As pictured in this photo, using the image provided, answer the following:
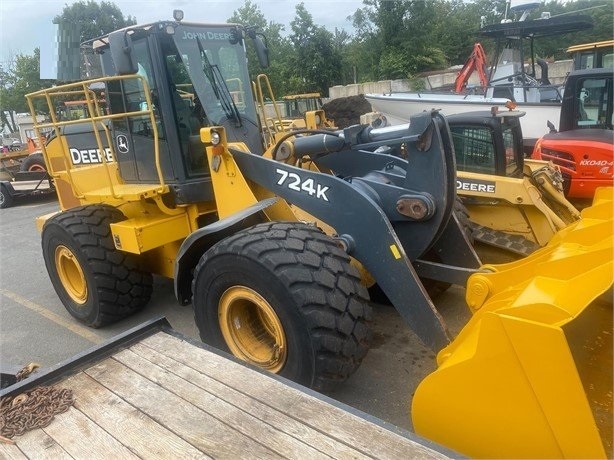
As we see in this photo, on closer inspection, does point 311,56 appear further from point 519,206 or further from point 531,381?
point 531,381

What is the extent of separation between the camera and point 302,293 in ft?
8.97

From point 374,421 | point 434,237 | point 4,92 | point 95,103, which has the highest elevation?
point 4,92

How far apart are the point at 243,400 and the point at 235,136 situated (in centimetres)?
258

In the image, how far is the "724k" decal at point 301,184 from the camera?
3.23 metres

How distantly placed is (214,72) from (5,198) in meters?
11.3

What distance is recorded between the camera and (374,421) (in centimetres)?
203

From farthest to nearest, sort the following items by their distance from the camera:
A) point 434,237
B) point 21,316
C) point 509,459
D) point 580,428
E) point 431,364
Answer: point 21,316, point 431,364, point 434,237, point 509,459, point 580,428

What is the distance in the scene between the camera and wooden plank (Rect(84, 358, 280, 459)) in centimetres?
199

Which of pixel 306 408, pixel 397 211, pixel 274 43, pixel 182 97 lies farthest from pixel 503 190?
pixel 274 43

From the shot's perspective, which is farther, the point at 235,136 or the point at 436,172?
the point at 235,136

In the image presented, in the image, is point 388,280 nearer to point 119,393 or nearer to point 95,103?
point 119,393

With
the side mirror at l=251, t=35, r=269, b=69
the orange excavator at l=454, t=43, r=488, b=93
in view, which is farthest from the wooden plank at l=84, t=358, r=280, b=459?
the orange excavator at l=454, t=43, r=488, b=93

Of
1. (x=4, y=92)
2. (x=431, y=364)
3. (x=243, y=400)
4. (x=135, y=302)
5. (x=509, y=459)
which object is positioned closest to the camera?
(x=509, y=459)

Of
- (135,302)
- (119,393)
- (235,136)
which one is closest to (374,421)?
(119,393)
